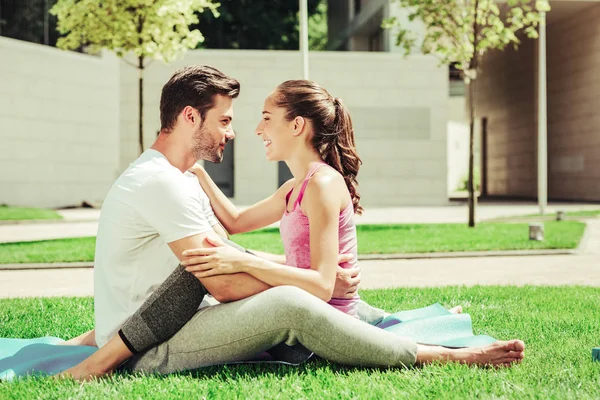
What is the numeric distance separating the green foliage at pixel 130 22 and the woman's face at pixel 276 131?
11.3 m

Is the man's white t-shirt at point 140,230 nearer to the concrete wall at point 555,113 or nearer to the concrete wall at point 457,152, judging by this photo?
the concrete wall at point 555,113

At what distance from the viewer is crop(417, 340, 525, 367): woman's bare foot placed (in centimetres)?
397

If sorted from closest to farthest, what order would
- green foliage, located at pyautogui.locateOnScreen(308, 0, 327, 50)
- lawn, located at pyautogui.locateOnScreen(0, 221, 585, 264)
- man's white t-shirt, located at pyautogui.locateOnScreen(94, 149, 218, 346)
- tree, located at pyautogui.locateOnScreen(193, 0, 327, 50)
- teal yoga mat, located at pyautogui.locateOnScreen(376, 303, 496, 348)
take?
1. man's white t-shirt, located at pyautogui.locateOnScreen(94, 149, 218, 346)
2. teal yoga mat, located at pyautogui.locateOnScreen(376, 303, 496, 348)
3. lawn, located at pyautogui.locateOnScreen(0, 221, 585, 264)
4. tree, located at pyautogui.locateOnScreen(193, 0, 327, 50)
5. green foliage, located at pyautogui.locateOnScreen(308, 0, 327, 50)

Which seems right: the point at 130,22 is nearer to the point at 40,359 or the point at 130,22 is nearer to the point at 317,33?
the point at 40,359

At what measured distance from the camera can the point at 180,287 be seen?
3545 mm

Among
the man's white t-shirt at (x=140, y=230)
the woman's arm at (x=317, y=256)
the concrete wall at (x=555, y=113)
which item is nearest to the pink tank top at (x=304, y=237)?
the woman's arm at (x=317, y=256)

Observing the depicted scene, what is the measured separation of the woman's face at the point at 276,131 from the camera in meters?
3.96

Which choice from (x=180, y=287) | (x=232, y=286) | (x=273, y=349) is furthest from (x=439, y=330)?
(x=180, y=287)

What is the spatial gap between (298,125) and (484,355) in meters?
1.48

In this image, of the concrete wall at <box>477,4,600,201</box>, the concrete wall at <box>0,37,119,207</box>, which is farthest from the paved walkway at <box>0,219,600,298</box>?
the concrete wall at <box>477,4,600,201</box>

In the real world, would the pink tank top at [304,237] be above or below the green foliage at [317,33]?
below

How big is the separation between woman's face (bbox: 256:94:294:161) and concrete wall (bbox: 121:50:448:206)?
25260 millimetres

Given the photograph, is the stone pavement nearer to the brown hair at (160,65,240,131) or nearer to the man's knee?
the man's knee

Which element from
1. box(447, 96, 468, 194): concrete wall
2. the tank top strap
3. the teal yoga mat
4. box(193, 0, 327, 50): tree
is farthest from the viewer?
box(447, 96, 468, 194): concrete wall
